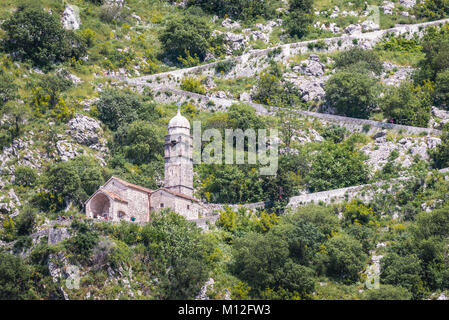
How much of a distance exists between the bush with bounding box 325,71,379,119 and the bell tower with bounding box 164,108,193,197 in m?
19.1

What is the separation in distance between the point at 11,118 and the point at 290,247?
93.3 ft

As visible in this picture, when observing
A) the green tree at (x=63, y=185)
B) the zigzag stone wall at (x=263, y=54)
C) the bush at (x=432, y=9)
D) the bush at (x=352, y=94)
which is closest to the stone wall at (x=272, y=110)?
the bush at (x=352, y=94)

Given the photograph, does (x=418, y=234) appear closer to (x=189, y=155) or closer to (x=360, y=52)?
(x=189, y=155)

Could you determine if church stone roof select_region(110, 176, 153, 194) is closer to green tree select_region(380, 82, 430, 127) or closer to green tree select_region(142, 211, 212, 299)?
green tree select_region(142, 211, 212, 299)

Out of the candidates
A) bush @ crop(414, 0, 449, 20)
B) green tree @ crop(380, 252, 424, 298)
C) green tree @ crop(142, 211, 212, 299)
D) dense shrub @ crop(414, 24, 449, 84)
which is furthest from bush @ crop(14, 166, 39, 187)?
bush @ crop(414, 0, 449, 20)

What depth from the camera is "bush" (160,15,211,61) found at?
325 feet

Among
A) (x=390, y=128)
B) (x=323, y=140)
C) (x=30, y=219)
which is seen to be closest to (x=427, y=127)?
(x=390, y=128)

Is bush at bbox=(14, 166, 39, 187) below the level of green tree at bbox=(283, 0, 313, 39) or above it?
below

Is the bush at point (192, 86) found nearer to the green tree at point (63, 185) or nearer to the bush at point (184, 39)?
the bush at point (184, 39)

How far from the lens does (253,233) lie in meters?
69.1

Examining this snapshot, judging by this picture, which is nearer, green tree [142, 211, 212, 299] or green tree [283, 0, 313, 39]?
green tree [142, 211, 212, 299]

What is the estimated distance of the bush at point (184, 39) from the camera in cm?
9894

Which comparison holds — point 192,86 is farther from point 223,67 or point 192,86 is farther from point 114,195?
point 114,195

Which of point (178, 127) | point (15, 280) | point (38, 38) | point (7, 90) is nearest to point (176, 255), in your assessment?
point (15, 280)
